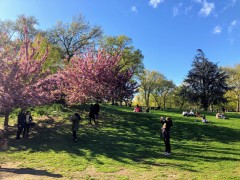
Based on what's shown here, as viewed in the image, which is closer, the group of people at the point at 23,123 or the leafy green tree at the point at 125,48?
the group of people at the point at 23,123

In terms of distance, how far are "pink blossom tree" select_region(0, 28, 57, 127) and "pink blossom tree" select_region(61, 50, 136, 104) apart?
15.3 ft

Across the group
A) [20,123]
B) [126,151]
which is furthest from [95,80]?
[126,151]

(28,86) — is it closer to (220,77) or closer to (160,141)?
(160,141)

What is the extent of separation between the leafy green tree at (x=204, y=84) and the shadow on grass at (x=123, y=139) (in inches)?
1175

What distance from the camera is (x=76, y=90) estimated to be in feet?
77.5

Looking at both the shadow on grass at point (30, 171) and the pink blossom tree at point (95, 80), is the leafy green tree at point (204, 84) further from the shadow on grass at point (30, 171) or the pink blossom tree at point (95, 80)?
the shadow on grass at point (30, 171)

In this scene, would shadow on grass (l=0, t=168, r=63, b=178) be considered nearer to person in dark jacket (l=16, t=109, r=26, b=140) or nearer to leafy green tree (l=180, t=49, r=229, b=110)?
person in dark jacket (l=16, t=109, r=26, b=140)

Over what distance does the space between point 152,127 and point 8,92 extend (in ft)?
37.7

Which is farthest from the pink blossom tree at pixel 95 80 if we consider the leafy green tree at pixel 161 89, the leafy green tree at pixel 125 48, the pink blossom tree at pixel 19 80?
the leafy green tree at pixel 161 89

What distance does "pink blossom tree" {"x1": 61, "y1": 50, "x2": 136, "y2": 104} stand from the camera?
23109mm

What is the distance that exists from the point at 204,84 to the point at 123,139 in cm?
3855

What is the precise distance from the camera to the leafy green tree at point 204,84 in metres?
50.4

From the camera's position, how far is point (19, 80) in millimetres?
17172

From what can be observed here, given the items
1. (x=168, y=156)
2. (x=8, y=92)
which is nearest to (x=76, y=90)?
(x=8, y=92)
